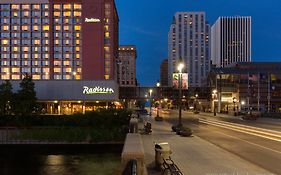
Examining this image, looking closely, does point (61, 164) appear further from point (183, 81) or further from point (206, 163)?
point (206, 163)

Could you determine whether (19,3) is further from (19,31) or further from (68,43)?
(68,43)

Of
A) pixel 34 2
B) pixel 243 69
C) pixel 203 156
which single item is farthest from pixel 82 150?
pixel 34 2

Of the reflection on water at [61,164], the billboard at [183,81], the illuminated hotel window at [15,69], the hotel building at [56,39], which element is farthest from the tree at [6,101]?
the illuminated hotel window at [15,69]

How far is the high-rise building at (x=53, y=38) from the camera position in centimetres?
15862

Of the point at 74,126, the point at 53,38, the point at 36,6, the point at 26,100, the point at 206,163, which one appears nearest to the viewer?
the point at 206,163

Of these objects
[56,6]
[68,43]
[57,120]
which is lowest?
[57,120]

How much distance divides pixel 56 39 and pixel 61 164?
12628 centimetres

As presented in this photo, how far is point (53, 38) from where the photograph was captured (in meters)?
160

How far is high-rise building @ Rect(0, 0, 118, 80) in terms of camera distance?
520ft

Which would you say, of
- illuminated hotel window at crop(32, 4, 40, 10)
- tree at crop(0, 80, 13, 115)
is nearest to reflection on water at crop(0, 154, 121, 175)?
tree at crop(0, 80, 13, 115)

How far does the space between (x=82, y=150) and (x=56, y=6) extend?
396ft

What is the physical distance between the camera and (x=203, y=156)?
20.9 m

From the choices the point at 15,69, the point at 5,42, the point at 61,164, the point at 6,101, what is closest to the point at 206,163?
the point at 61,164

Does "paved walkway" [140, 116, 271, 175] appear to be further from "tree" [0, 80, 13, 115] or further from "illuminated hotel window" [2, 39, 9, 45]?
"illuminated hotel window" [2, 39, 9, 45]
